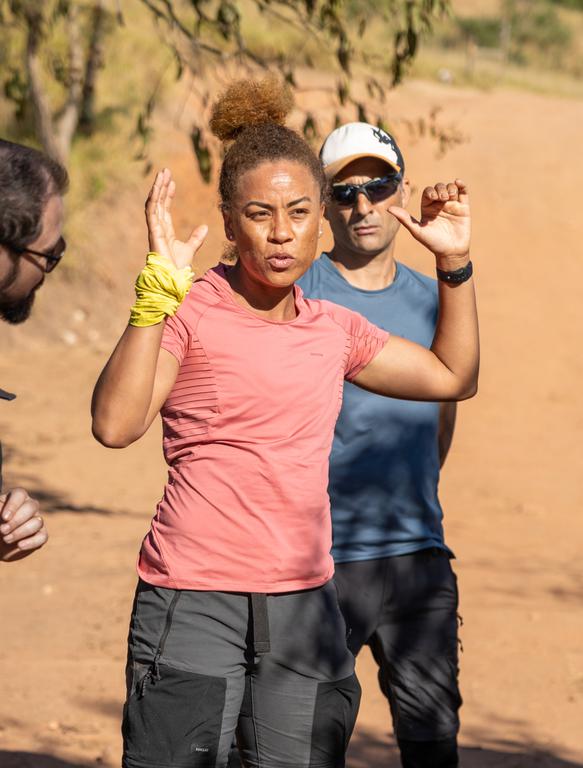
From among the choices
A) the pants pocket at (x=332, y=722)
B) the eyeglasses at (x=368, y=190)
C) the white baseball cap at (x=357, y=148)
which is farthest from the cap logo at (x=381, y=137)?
the pants pocket at (x=332, y=722)

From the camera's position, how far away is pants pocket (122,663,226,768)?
8.98 feet

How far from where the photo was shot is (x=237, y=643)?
2.79 m

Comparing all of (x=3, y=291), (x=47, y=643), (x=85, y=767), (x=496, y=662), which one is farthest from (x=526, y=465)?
(x=3, y=291)

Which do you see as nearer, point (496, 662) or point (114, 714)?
point (114, 714)

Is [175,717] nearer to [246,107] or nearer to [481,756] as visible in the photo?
[246,107]

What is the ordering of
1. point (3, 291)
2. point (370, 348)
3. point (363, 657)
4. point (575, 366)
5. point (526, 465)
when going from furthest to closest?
point (575, 366)
point (526, 465)
point (363, 657)
point (370, 348)
point (3, 291)

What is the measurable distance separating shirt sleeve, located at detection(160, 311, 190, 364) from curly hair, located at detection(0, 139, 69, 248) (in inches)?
16.1

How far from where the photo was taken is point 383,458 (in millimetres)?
3736

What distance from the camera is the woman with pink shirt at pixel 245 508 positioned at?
9.01ft

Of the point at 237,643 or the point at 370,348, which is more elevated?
the point at 370,348

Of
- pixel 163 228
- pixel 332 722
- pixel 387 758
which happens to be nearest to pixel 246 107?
pixel 163 228

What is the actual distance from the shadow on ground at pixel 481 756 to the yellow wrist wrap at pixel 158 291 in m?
2.94

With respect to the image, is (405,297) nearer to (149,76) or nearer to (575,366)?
(575,366)

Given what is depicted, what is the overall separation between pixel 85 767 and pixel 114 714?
1.88ft
